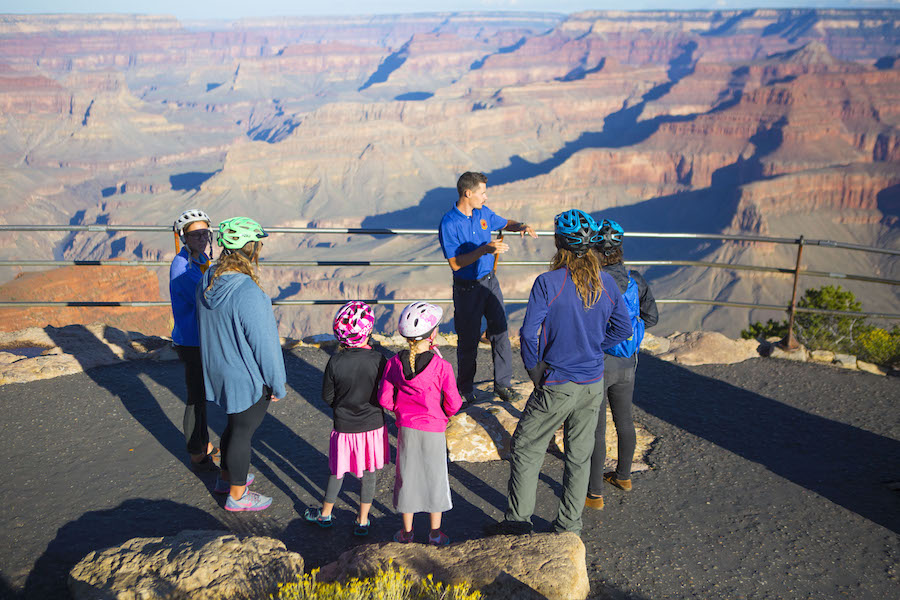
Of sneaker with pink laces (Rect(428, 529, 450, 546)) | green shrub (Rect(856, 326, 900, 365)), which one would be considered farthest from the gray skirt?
green shrub (Rect(856, 326, 900, 365))

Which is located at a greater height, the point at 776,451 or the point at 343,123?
the point at 343,123

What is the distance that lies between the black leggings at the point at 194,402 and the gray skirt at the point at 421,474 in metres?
1.51

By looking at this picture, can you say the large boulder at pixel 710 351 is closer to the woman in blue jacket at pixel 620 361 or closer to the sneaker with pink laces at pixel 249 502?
the woman in blue jacket at pixel 620 361

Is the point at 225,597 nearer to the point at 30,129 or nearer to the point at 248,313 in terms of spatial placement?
the point at 248,313

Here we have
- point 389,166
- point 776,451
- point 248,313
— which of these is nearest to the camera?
point 248,313

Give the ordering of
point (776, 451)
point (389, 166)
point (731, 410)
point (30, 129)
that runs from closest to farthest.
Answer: point (776, 451) < point (731, 410) < point (389, 166) < point (30, 129)

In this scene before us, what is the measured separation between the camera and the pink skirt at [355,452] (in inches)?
148

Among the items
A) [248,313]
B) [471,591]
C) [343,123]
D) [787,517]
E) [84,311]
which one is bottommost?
[84,311]

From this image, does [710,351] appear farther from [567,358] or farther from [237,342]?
[237,342]

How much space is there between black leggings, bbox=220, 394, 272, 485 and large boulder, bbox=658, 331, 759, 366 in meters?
4.64

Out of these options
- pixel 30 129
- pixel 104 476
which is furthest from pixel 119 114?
pixel 104 476

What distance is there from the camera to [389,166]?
137125 millimetres

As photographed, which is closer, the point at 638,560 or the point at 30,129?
the point at 638,560

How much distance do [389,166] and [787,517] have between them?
5391 inches
